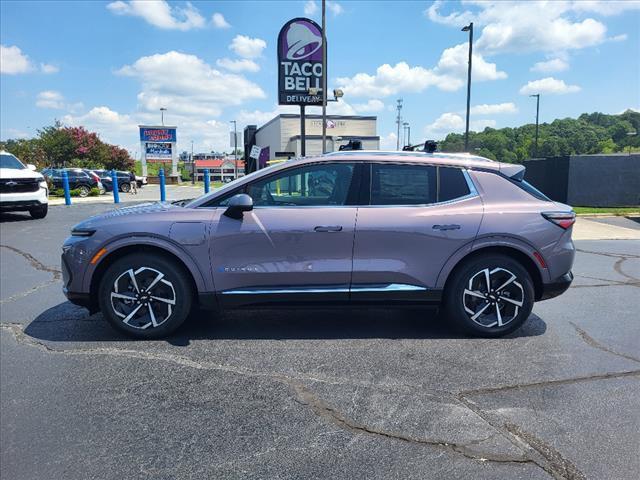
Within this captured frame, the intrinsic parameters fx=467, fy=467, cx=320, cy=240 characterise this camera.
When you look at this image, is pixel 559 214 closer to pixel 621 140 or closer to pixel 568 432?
pixel 568 432

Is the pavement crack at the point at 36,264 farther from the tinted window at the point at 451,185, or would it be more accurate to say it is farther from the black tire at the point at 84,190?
the black tire at the point at 84,190

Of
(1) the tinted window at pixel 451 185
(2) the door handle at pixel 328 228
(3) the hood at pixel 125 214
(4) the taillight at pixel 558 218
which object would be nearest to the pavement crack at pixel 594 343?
(4) the taillight at pixel 558 218

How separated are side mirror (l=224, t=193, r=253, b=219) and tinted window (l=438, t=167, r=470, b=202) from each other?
1702 mm

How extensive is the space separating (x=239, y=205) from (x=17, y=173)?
1163 centimetres

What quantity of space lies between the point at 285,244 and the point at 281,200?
Answer: 0.42 meters

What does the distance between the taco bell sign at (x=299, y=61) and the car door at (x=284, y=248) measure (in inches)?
683

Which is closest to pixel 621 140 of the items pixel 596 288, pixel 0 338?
pixel 596 288

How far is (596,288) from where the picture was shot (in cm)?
613

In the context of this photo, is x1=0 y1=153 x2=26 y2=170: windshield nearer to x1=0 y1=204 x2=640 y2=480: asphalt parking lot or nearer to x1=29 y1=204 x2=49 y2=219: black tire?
x1=29 y1=204 x2=49 y2=219: black tire

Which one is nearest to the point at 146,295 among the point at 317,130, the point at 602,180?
the point at 602,180

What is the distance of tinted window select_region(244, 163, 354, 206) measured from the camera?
415 centimetres

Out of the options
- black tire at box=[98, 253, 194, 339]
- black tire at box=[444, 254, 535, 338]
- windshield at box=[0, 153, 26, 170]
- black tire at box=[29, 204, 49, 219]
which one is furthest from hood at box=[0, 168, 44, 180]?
black tire at box=[444, 254, 535, 338]

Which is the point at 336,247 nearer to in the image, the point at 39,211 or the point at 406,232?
the point at 406,232

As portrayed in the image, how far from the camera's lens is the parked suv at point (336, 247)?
159 inches
